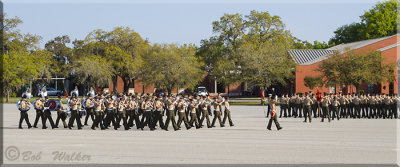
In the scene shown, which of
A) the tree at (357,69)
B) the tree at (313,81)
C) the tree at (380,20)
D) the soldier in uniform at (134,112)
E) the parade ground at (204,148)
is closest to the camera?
the parade ground at (204,148)

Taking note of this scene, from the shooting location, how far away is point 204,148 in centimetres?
1316

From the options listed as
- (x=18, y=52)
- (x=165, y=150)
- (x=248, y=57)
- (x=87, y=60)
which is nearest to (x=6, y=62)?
(x=18, y=52)

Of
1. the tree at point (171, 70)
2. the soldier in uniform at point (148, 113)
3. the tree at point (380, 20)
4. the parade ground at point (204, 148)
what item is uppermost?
the tree at point (380, 20)

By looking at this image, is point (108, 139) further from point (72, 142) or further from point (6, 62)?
point (6, 62)

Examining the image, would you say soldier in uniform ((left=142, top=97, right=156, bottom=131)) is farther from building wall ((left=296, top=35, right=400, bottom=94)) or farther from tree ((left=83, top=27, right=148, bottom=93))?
tree ((left=83, top=27, right=148, bottom=93))

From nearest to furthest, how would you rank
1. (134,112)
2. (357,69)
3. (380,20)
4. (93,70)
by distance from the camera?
(134,112) → (357,69) → (93,70) → (380,20)

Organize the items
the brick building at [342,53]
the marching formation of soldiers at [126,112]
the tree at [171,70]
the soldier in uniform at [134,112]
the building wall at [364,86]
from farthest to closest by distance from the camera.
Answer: the tree at [171,70]
the building wall at [364,86]
the brick building at [342,53]
the soldier in uniform at [134,112]
the marching formation of soldiers at [126,112]

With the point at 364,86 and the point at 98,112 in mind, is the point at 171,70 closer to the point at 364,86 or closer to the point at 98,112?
the point at 364,86

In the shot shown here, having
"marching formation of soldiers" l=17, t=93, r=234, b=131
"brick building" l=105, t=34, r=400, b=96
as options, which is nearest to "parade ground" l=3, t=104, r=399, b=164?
"marching formation of soldiers" l=17, t=93, r=234, b=131

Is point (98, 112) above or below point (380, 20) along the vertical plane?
below

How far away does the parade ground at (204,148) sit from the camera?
434 inches

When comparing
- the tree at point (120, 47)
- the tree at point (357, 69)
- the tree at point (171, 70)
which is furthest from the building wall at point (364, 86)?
the tree at point (120, 47)

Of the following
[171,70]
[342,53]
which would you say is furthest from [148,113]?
[171,70]

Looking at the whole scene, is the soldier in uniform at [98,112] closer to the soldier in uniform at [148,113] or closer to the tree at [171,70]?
the soldier in uniform at [148,113]
